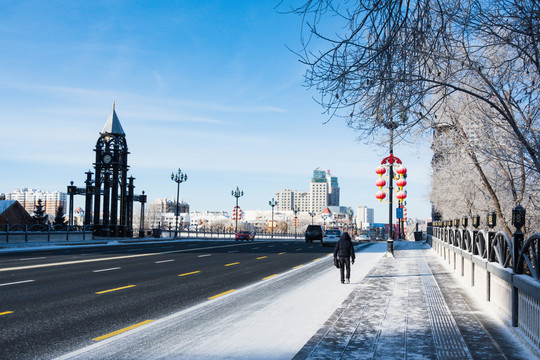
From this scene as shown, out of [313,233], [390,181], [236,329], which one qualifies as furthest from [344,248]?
[313,233]

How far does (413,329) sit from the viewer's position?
7.59 metres

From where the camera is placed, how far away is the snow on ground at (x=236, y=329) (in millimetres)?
6219

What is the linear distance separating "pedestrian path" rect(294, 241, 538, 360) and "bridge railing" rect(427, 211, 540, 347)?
10.9 inches

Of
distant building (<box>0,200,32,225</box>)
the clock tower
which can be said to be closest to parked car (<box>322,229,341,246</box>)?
the clock tower

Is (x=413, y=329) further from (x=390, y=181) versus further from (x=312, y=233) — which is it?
(x=312, y=233)

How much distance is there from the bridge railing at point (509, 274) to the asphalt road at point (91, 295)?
19.7 ft

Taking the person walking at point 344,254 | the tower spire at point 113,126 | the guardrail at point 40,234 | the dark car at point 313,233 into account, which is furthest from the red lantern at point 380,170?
the tower spire at point 113,126

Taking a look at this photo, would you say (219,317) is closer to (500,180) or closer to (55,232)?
(500,180)

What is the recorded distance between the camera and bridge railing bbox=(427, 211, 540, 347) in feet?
21.3

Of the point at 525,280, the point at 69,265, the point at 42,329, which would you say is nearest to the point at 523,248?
the point at 525,280

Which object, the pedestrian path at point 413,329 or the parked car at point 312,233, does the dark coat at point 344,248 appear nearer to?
the pedestrian path at point 413,329

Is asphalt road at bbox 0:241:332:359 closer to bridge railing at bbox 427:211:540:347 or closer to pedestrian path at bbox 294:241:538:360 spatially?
pedestrian path at bbox 294:241:538:360

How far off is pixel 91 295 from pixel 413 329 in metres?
7.28

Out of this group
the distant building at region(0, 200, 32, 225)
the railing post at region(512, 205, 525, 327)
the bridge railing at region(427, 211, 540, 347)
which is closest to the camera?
the bridge railing at region(427, 211, 540, 347)
